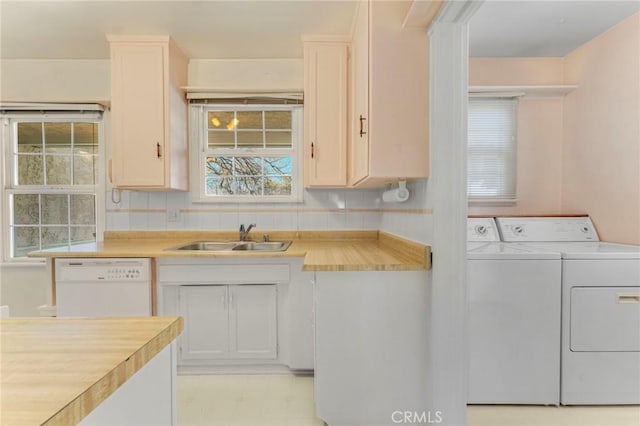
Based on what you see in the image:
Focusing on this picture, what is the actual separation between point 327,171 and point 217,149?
40.4 inches

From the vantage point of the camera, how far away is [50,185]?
2877mm

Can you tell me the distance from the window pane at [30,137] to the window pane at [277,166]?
1.95 m

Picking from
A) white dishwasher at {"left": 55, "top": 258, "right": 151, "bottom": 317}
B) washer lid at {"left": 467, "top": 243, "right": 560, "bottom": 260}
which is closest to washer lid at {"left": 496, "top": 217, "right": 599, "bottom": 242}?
washer lid at {"left": 467, "top": 243, "right": 560, "bottom": 260}

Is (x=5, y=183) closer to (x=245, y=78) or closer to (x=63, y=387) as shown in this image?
(x=245, y=78)

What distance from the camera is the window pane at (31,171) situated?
113 inches

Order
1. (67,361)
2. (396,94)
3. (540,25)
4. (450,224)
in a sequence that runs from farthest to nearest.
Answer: (540,25), (396,94), (450,224), (67,361)

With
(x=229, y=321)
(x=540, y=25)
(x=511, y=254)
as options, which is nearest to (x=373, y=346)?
(x=511, y=254)

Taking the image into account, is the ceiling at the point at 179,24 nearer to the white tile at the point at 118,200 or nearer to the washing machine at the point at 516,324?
the white tile at the point at 118,200

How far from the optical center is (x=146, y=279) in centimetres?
217

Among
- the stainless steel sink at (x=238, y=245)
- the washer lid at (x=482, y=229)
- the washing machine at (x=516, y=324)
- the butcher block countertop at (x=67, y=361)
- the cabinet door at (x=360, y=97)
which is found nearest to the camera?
the butcher block countertop at (x=67, y=361)

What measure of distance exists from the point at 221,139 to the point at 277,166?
532 mm

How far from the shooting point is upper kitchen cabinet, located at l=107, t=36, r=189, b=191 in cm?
244

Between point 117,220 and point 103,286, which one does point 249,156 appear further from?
point 103,286
